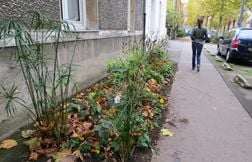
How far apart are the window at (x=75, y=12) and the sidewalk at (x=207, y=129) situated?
2.73 metres

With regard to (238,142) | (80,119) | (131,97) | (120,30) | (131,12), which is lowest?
(238,142)

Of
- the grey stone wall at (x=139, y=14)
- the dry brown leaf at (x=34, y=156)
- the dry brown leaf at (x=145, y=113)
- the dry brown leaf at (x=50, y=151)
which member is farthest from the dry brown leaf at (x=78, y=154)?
the grey stone wall at (x=139, y=14)

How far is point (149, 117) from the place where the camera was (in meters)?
3.64

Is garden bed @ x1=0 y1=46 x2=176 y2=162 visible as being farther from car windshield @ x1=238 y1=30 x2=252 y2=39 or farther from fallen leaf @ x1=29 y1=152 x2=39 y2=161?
car windshield @ x1=238 y1=30 x2=252 y2=39

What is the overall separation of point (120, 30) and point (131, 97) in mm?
5107

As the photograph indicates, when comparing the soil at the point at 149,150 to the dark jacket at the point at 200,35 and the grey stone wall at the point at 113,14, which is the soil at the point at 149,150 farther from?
the dark jacket at the point at 200,35

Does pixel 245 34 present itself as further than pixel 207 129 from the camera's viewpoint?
Yes

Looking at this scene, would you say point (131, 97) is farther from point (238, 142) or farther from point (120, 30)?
point (120, 30)

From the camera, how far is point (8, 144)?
8.96ft

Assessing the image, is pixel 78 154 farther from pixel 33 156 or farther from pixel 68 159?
pixel 33 156

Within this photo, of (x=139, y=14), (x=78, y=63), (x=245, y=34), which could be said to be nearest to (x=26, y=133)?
(x=78, y=63)

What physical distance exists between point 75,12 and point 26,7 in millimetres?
1903

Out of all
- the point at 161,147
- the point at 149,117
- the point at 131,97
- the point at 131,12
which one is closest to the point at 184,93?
the point at 149,117

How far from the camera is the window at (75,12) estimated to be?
15.0 ft
